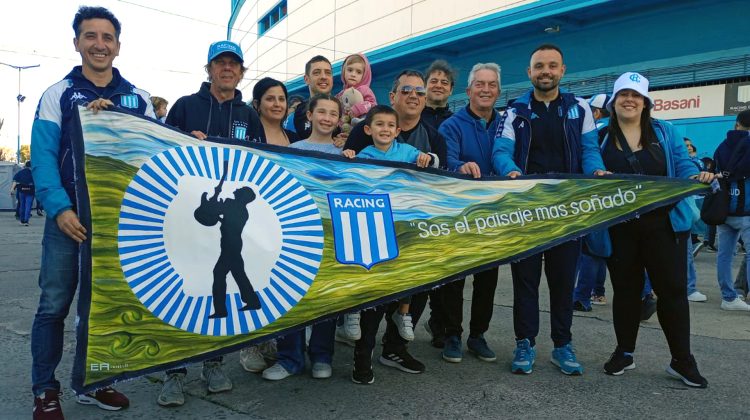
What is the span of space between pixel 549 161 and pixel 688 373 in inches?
60.6

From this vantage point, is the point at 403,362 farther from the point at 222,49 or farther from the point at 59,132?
the point at 59,132

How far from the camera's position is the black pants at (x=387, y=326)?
352cm

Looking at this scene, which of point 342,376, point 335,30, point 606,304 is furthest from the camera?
point 335,30

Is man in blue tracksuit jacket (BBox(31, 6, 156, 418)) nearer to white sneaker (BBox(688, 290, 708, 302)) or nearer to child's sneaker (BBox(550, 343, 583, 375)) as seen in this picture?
child's sneaker (BBox(550, 343, 583, 375))

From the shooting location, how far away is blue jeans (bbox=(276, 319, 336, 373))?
362 centimetres

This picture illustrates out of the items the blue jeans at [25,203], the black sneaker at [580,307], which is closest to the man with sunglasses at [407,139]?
the black sneaker at [580,307]

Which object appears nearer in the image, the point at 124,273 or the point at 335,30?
the point at 124,273

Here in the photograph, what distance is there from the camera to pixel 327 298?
3.20 m

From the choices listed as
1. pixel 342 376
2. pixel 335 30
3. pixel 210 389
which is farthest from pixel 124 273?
pixel 335 30

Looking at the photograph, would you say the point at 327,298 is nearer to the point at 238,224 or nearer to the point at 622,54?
the point at 238,224

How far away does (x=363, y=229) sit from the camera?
3342mm

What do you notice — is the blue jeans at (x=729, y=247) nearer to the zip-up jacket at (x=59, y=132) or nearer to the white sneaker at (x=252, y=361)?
the white sneaker at (x=252, y=361)

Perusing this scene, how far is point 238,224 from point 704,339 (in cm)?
385

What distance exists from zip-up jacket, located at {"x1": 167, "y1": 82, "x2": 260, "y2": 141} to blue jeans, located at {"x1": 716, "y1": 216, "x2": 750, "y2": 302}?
5124 mm
